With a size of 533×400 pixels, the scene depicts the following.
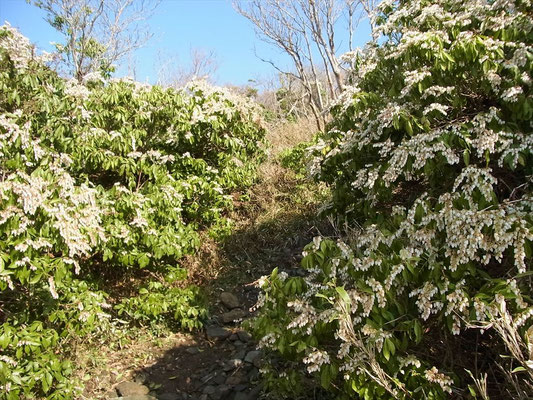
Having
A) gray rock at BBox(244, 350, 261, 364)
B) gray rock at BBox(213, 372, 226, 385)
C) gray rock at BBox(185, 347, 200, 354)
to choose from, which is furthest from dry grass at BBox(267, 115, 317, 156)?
gray rock at BBox(213, 372, 226, 385)

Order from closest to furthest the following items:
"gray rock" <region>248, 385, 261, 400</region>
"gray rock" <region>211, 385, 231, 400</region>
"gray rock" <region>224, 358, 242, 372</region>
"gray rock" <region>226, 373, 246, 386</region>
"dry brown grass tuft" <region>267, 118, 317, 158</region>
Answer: "gray rock" <region>248, 385, 261, 400</region> → "gray rock" <region>211, 385, 231, 400</region> → "gray rock" <region>226, 373, 246, 386</region> → "gray rock" <region>224, 358, 242, 372</region> → "dry brown grass tuft" <region>267, 118, 317, 158</region>

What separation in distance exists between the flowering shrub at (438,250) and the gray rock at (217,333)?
1.90 m

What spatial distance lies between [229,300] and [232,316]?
305 mm

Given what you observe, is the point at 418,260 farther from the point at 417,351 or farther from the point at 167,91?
the point at 167,91

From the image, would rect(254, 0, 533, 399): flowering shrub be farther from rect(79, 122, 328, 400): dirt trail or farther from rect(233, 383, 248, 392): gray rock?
rect(233, 383, 248, 392): gray rock

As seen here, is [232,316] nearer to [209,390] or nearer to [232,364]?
[232,364]

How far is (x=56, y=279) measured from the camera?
10.5 feet

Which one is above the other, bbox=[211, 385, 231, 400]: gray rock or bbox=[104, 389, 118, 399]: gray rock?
bbox=[104, 389, 118, 399]: gray rock

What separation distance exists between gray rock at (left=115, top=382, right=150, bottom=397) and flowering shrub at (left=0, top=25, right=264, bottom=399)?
0.46m

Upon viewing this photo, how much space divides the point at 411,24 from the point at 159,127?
3.41 metres

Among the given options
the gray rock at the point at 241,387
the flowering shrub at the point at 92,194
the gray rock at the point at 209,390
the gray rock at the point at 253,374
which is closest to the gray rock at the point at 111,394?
the flowering shrub at the point at 92,194

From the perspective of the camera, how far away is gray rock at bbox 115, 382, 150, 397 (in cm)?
385

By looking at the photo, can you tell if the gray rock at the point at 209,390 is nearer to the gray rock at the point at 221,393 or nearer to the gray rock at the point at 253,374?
the gray rock at the point at 221,393

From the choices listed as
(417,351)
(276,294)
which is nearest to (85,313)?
(276,294)
